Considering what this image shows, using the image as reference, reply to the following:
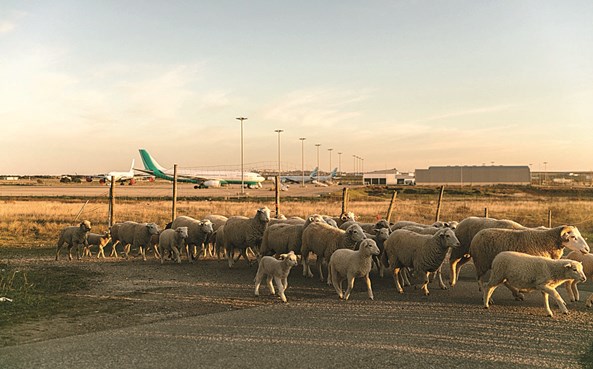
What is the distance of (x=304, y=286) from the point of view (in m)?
13.4

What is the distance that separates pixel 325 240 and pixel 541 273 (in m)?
5.79

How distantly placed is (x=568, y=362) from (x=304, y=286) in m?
7.13

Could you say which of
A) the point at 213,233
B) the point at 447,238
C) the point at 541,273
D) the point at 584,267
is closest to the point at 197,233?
the point at 213,233

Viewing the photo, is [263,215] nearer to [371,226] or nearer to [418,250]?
[371,226]

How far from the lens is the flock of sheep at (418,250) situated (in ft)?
33.3

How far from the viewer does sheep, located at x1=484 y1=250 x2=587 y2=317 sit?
9883mm

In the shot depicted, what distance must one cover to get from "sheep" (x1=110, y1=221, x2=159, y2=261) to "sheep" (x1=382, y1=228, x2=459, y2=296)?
9.15m

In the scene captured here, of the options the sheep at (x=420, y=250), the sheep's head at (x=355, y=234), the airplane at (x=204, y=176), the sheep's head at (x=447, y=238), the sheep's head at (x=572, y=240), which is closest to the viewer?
the sheep's head at (x=572, y=240)

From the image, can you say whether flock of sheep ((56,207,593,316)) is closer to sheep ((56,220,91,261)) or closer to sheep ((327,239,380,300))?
sheep ((327,239,380,300))

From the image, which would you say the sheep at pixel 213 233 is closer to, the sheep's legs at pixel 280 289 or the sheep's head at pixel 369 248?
the sheep's legs at pixel 280 289

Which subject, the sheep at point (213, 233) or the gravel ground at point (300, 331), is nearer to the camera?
the gravel ground at point (300, 331)

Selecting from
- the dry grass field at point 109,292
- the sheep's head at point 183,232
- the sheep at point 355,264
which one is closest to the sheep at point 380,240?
the dry grass field at point 109,292

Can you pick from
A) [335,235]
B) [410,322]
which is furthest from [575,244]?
[335,235]

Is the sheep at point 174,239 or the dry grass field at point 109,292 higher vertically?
the sheep at point 174,239
